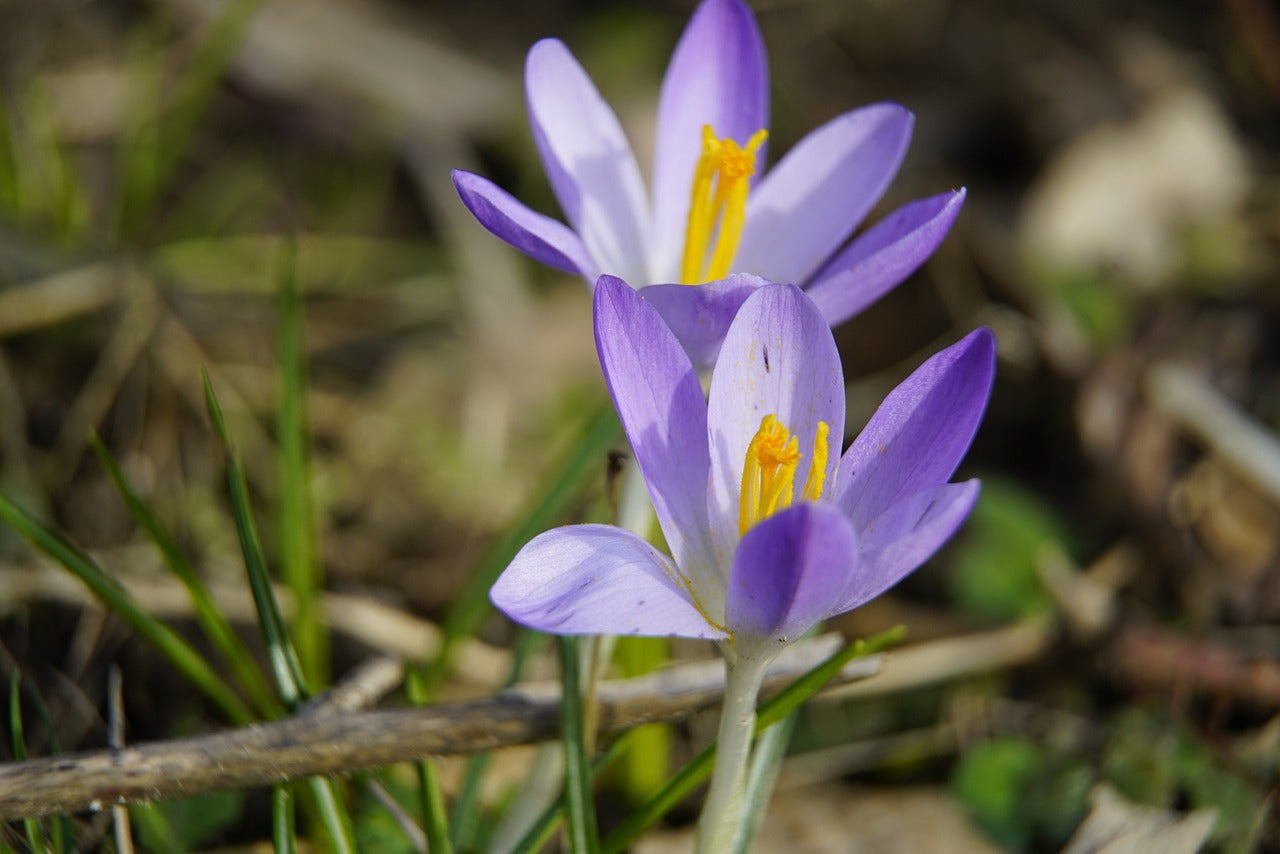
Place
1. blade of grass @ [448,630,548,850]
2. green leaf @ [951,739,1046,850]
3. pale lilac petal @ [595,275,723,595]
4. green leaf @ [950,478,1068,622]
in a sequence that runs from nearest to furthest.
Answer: pale lilac petal @ [595,275,723,595] → blade of grass @ [448,630,548,850] → green leaf @ [951,739,1046,850] → green leaf @ [950,478,1068,622]

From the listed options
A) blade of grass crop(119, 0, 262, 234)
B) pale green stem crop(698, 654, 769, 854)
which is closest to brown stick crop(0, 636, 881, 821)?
pale green stem crop(698, 654, 769, 854)

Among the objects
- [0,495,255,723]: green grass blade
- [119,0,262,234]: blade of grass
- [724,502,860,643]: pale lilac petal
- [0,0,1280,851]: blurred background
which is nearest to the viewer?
[724,502,860,643]: pale lilac petal

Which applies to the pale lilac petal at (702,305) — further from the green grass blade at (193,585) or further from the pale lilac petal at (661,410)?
the green grass blade at (193,585)

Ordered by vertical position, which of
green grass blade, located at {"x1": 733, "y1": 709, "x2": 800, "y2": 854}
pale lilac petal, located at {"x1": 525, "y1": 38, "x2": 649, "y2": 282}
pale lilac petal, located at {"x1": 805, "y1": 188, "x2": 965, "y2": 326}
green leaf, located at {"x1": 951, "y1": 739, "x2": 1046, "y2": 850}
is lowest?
green leaf, located at {"x1": 951, "y1": 739, "x2": 1046, "y2": 850}

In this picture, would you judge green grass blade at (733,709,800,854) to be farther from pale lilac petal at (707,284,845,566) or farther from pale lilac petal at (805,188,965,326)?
pale lilac petal at (805,188,965,326)

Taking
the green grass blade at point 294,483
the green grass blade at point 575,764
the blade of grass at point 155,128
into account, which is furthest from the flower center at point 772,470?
the blade of grass at point 155,128

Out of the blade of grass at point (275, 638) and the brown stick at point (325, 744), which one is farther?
the blade of grass at point (275, 638)
